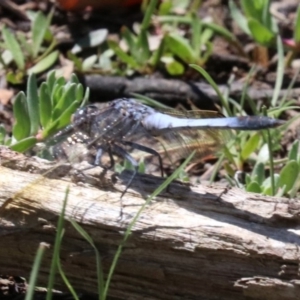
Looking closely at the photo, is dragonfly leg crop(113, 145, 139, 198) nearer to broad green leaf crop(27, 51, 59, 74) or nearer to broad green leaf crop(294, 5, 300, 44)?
broad green leaf crop(27, 51, 59, 74)

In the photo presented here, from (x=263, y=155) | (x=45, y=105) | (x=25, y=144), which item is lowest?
(x=263, y=155)

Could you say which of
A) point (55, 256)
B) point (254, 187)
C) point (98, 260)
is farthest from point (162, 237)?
point (254, 187)

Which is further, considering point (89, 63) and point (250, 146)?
point (89, 63)

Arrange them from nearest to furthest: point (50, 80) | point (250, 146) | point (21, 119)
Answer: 1. point (21, 119)
2. point (50, 80)
3. point (250, 146)

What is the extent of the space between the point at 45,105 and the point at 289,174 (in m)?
1.05

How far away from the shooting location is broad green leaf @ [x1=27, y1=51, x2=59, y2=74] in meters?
3.97

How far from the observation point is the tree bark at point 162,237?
2246 millimetres

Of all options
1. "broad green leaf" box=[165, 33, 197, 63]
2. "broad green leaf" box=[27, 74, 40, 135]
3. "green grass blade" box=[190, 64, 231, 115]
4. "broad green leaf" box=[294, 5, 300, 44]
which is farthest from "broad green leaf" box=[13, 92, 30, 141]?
"broad green leaf" box=[294, 5, 300, 44]

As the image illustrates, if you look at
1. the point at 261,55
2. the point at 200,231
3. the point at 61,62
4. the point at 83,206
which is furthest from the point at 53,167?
the point at 261,55

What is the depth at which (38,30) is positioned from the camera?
4.02 meters

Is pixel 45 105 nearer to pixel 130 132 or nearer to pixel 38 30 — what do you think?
pixel 130 132

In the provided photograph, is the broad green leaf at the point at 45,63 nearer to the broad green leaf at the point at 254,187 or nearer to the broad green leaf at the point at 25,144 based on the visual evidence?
the broad green leaf at the point at 25,144

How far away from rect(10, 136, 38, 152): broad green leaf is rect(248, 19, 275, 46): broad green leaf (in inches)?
58.3

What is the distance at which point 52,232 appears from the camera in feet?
7.71
